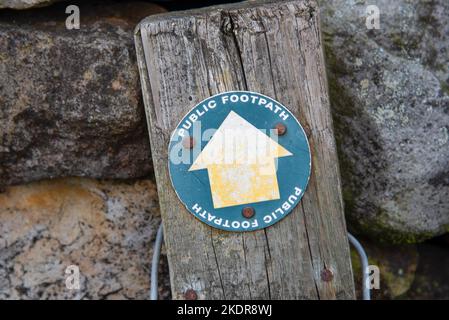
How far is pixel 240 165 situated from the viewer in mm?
2131

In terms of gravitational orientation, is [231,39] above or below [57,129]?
above

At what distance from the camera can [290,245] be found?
2.16 metres

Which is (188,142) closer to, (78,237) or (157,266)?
(157,266)

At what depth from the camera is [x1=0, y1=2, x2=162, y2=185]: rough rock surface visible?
228cm

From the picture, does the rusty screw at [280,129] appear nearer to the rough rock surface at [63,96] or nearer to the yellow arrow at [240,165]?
the yellow arrow at [240,165]

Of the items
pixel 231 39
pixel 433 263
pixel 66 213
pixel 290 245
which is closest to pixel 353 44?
pixel 231 39

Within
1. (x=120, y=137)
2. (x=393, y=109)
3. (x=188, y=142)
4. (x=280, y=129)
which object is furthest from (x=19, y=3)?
(x=393, y=109)

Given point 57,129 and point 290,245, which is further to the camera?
point 57,129

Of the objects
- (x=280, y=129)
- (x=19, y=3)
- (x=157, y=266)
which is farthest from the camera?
(x=157, y=266)

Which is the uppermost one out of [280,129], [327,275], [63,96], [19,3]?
[19,3]

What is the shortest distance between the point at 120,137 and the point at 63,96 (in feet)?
0.87

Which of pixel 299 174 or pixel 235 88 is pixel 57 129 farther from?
pixel 299 174

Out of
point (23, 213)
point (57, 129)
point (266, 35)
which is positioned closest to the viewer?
point (266, 35)

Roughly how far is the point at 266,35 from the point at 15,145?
1045 mm
